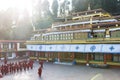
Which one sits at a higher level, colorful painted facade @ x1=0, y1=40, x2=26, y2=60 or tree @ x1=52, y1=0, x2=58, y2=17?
tree @ x1=52, y1=0, x2=58, y2=17

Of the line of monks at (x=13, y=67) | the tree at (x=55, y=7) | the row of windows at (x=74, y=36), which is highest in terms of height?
the tree at (x=55, y=7)

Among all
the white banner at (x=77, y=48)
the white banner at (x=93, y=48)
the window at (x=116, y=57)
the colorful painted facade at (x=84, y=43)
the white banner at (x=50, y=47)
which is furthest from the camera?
the white banner at (x=50, y=47)

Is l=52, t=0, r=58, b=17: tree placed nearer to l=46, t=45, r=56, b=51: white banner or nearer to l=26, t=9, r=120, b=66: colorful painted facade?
l=26, t=9, r=120, b=66: colorful painted facade

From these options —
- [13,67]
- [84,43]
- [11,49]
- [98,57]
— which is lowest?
[13,67]

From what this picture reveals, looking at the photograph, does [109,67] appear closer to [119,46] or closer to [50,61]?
[119,46]

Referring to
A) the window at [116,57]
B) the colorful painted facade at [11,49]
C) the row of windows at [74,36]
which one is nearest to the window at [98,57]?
the window at [116,57]

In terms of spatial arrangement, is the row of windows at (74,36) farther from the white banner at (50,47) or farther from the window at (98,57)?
the window at (98,57)

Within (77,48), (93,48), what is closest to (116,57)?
(93,48)

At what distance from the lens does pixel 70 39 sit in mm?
46781

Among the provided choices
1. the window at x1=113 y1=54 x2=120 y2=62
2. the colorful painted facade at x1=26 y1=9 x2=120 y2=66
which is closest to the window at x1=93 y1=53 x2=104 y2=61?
the colorful painted facade at x1=26 y1=9 x2=120 y2=66

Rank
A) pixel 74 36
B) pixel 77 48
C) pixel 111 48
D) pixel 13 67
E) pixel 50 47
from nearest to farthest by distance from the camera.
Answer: pixel 13 67
pixel 111 48
pixel 77 48
pixel 74 36
pixel 50 47

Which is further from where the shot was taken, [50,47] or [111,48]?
[50,47]

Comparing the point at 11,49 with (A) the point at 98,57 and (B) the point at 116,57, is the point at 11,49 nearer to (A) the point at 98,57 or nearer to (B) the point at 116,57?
(A) the point at 98,57

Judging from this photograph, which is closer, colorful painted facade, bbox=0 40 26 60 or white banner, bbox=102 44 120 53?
white banner, bbox=102 44 120 53
